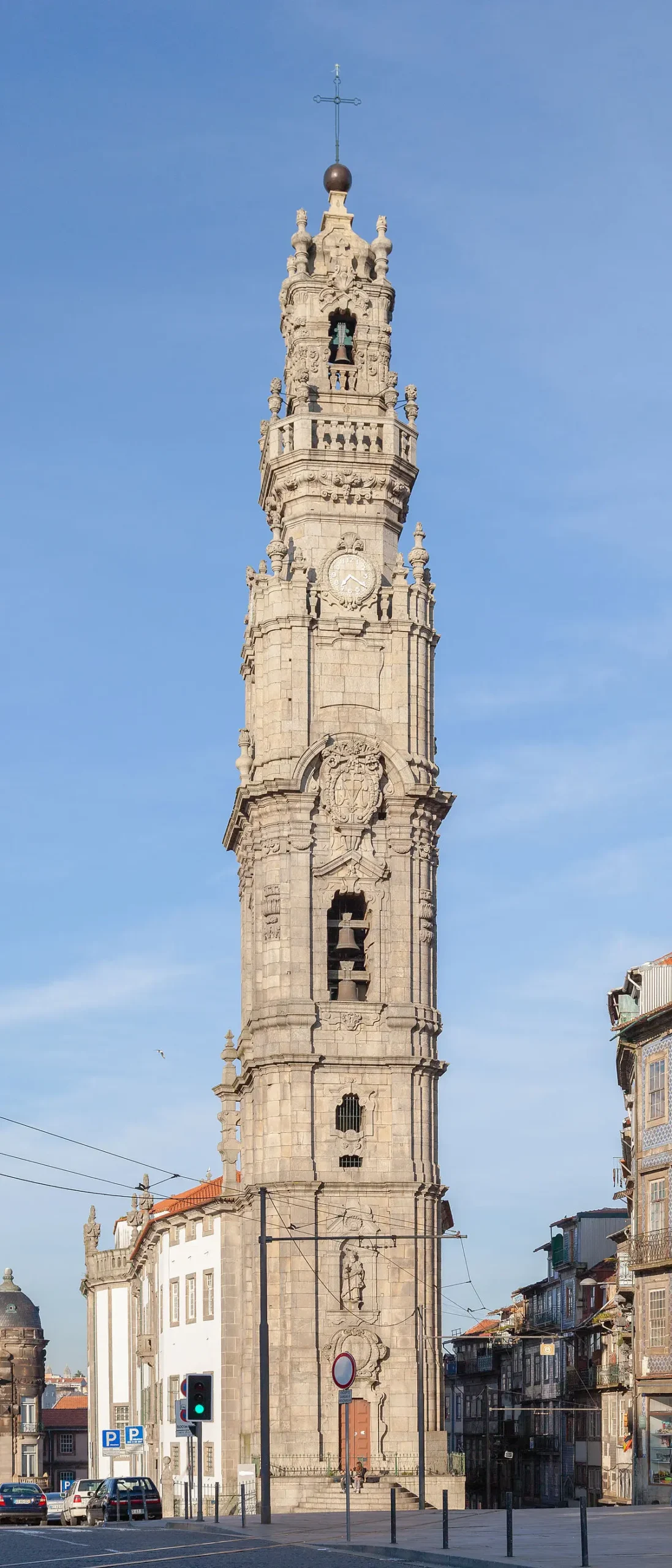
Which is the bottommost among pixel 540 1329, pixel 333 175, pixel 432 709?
pixel 540 1329

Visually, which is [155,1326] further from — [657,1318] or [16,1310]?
[16,1310]

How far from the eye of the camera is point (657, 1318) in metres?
64.8

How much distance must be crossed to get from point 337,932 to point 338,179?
89.3 feet

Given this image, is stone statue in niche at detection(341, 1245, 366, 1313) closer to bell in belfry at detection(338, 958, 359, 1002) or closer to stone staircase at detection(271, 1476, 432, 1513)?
stone staircase at detection(271, 1476, 432, 1513)

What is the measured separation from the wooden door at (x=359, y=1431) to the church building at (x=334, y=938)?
8cm

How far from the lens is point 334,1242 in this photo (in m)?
65.2

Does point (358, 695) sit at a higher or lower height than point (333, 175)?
lower

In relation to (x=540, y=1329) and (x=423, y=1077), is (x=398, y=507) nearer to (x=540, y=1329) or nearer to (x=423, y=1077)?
(x=423, y=1077)

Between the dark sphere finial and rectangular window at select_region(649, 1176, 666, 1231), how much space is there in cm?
3576

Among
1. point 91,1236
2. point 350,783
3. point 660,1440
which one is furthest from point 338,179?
point 91,1236

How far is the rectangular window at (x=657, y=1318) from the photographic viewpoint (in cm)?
6419

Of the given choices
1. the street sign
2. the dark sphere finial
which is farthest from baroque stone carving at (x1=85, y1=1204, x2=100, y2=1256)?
the street sign

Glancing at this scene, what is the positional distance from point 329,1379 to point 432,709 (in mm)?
20782

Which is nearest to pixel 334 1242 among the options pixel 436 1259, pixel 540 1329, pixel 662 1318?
Result: pixel 436 1259
